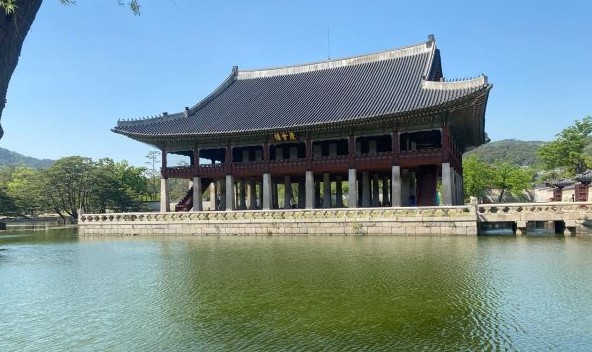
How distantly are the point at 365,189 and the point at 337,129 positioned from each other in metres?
7.16

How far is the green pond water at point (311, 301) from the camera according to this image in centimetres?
857

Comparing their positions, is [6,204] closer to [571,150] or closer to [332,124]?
[332,124]

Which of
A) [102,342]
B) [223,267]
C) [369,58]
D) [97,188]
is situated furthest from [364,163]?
[97,188]

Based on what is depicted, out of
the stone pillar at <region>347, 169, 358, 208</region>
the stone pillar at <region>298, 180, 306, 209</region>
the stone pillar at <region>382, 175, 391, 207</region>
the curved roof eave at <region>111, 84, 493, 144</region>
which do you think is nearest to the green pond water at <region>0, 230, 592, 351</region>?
the curved roof eave at <region>111, 84, 493, 144</region>

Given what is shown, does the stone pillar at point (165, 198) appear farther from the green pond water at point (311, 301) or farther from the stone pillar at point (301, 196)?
the green pond water at point (311, 301)

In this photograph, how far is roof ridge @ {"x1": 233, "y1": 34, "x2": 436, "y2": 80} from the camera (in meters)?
41.2

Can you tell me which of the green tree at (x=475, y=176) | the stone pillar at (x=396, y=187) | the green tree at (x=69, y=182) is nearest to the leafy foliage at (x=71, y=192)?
the green tree at (x=69, y=182)

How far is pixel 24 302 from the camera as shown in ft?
42.0

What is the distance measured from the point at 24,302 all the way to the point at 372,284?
379 inches

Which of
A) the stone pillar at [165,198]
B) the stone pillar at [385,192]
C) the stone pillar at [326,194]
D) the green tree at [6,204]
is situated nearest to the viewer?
the stone pillar at [326,194]

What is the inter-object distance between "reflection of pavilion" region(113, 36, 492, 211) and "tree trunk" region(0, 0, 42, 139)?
27557 millimetres

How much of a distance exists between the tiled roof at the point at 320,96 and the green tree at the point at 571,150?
2944 centimetres

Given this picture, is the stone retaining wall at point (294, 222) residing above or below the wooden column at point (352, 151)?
below

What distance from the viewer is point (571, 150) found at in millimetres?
61094
